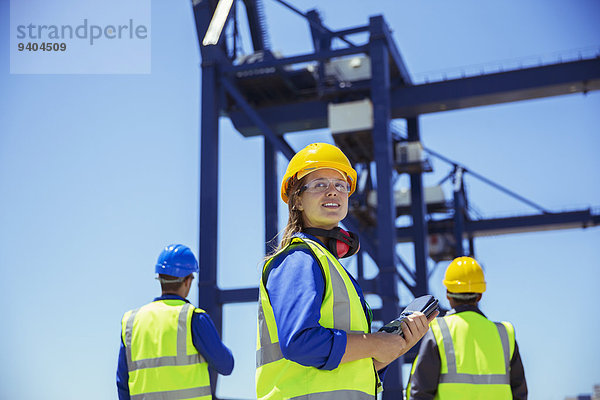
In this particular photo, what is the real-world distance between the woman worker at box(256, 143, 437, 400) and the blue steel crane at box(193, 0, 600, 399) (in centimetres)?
1542

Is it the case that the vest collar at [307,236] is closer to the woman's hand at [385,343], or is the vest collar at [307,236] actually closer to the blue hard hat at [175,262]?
the woman's hand at [385,343]

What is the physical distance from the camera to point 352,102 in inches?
876

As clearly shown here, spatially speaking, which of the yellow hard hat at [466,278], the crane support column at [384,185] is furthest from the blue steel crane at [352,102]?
the yellow hard hat at [466,278]

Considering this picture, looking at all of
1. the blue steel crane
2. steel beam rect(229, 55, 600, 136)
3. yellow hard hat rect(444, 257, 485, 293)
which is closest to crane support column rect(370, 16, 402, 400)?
the blue steel crane

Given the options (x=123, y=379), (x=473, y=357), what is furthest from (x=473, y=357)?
(x=123, y=379)

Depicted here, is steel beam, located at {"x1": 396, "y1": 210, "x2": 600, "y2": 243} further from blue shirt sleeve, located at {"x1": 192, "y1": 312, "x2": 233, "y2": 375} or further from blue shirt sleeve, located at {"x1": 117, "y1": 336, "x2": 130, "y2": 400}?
blue shirt sleeve, located at {"x1": 117, "y1": 336, "x2": 130, "y2": 400}

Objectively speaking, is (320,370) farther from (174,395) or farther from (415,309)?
(174,395)

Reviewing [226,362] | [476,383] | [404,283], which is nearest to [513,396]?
[476,383]

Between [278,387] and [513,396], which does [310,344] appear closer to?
[278,387]

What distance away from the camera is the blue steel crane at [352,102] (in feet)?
65.3

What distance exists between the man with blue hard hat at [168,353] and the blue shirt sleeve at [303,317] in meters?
1.79

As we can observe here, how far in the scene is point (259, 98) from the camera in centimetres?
2483

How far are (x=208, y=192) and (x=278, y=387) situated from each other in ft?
60.0

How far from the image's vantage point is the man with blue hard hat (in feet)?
13.3
